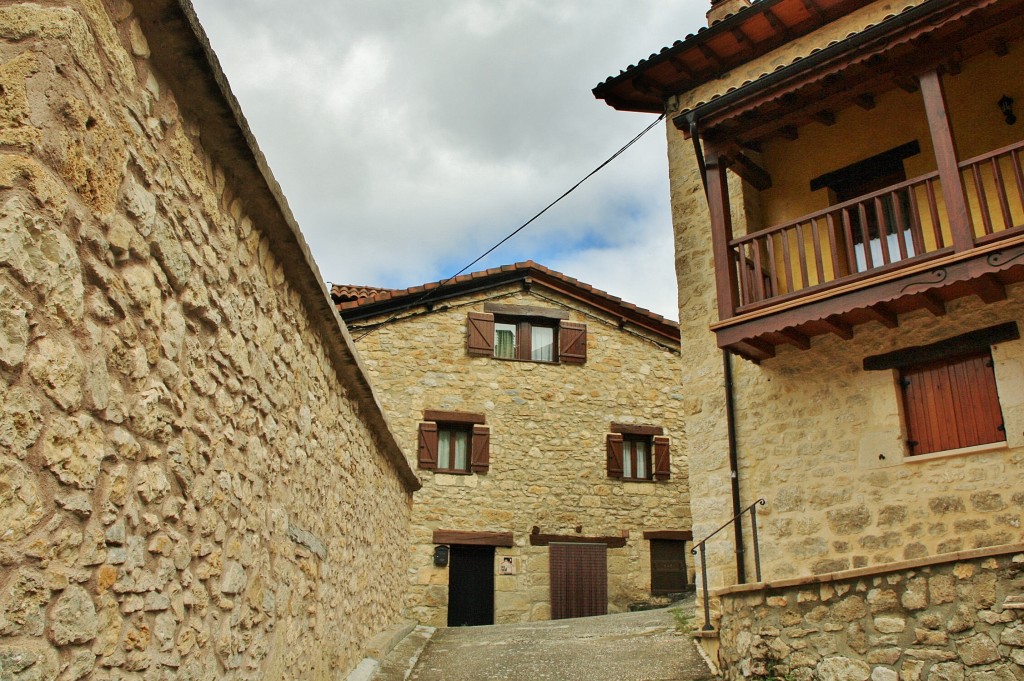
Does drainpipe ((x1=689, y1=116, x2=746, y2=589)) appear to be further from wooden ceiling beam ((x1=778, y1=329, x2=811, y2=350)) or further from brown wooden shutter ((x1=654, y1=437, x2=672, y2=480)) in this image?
brown wooden shutter ((x1=654, y1=437, x2=672, y2=480))

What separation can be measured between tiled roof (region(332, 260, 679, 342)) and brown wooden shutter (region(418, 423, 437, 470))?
2249mm

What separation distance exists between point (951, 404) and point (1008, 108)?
278 cm

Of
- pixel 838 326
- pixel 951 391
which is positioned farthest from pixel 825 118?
pixel 951 391

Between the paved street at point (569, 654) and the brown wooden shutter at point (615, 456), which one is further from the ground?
the brown wooden shutter at point (615, 456)

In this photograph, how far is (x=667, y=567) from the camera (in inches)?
593

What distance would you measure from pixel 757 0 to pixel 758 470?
17.2 ft

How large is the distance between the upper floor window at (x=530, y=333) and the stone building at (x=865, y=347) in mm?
6274

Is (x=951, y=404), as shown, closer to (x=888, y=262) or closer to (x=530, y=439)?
(x=888, y=262)

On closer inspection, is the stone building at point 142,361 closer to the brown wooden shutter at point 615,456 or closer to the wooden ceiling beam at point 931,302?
the wooden ceiling beam at point 931,302

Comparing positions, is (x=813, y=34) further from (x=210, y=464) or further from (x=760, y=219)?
A: (x=210, y=464)

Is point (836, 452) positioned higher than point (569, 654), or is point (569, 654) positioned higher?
point (836, 452)

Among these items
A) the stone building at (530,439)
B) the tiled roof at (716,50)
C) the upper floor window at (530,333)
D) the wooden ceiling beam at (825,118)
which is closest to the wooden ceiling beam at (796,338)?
the wooden ceiling beam at (825,118)

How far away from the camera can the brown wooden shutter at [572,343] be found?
15695 mm

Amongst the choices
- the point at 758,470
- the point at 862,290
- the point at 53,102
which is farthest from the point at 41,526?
the point at 758,470
